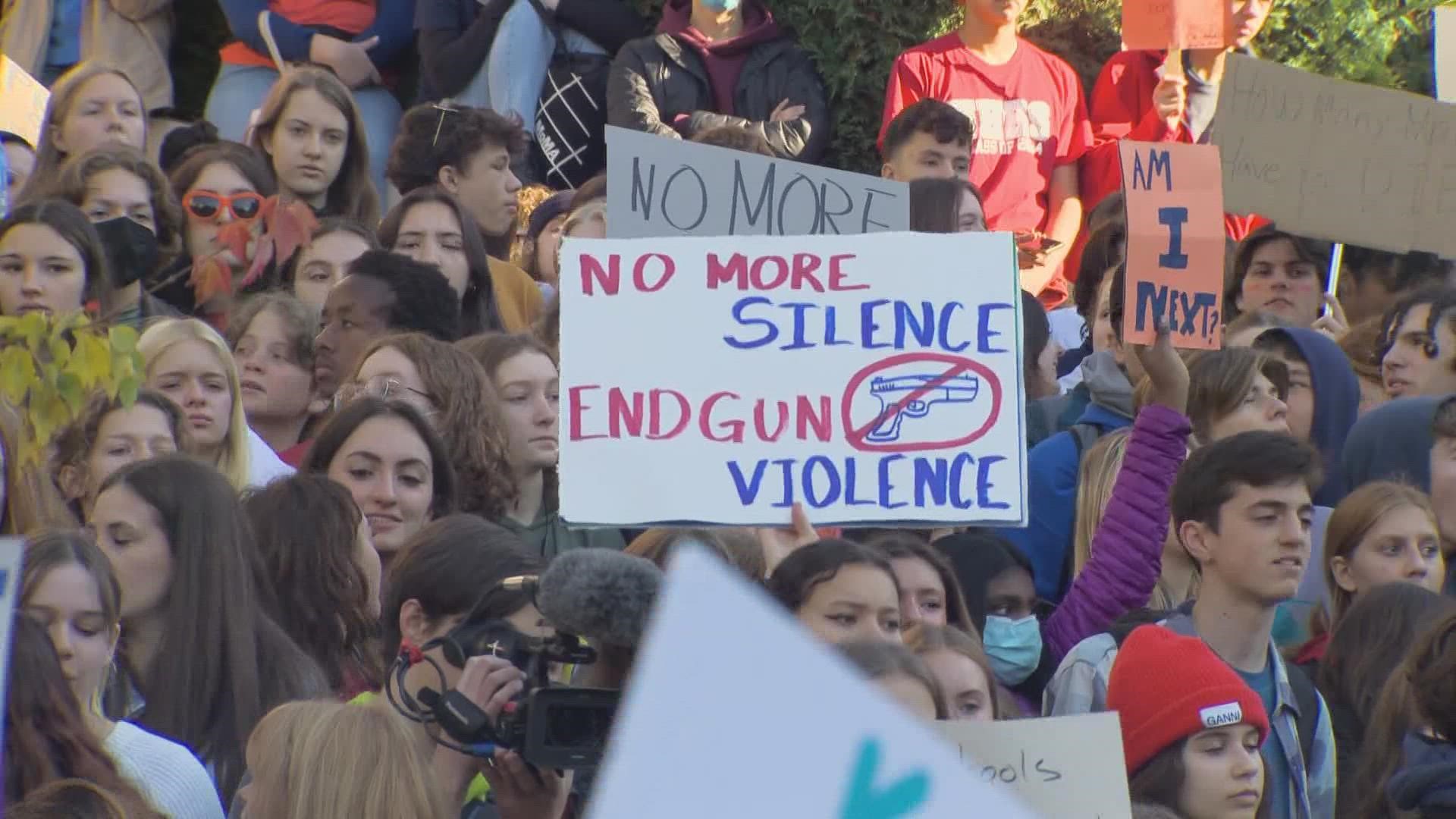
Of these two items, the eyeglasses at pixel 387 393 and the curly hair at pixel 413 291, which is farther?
the curly hair at pixel 413 291

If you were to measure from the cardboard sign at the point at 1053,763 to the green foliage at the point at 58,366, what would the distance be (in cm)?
166

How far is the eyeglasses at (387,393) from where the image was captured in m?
5.88

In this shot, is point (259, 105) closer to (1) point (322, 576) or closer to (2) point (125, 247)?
(2) point (125, 247)

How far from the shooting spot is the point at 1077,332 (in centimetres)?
821

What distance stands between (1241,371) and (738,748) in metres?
4.63

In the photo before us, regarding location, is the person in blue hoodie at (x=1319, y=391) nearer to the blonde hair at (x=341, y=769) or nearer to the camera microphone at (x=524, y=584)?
the camera microphone at (x=524, y=584)

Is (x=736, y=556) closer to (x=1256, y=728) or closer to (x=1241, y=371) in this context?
(x=1256, y=728)

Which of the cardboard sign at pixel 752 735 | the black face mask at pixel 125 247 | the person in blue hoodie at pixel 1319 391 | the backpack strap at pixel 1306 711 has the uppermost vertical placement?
the black face mask at pixel 125 247

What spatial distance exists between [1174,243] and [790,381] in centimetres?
156

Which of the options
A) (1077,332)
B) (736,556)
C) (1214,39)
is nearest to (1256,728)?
(736,556)

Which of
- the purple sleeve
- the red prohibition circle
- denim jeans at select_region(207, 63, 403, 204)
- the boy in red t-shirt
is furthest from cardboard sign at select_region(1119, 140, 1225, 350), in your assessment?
denim jeans at select_region(207, 63, 403, 204)

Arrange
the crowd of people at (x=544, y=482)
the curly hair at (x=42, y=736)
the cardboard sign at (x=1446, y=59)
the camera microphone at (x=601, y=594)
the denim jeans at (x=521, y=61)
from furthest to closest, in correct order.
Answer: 1. the denim jeans at (x=521, y=61)
2. the cardboard sign at (x=1446, y=59)
3. the crowd of people at (x=544, y=482)
4. the curly hair at (x=42, y=736)
5. the camera microphone at (x=601, y=594)

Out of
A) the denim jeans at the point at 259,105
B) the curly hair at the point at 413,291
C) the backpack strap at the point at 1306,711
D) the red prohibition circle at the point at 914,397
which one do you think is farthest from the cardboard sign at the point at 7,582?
the denim jeans at the point at 259,105

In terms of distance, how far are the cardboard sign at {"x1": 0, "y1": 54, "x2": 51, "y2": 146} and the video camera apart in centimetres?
490
